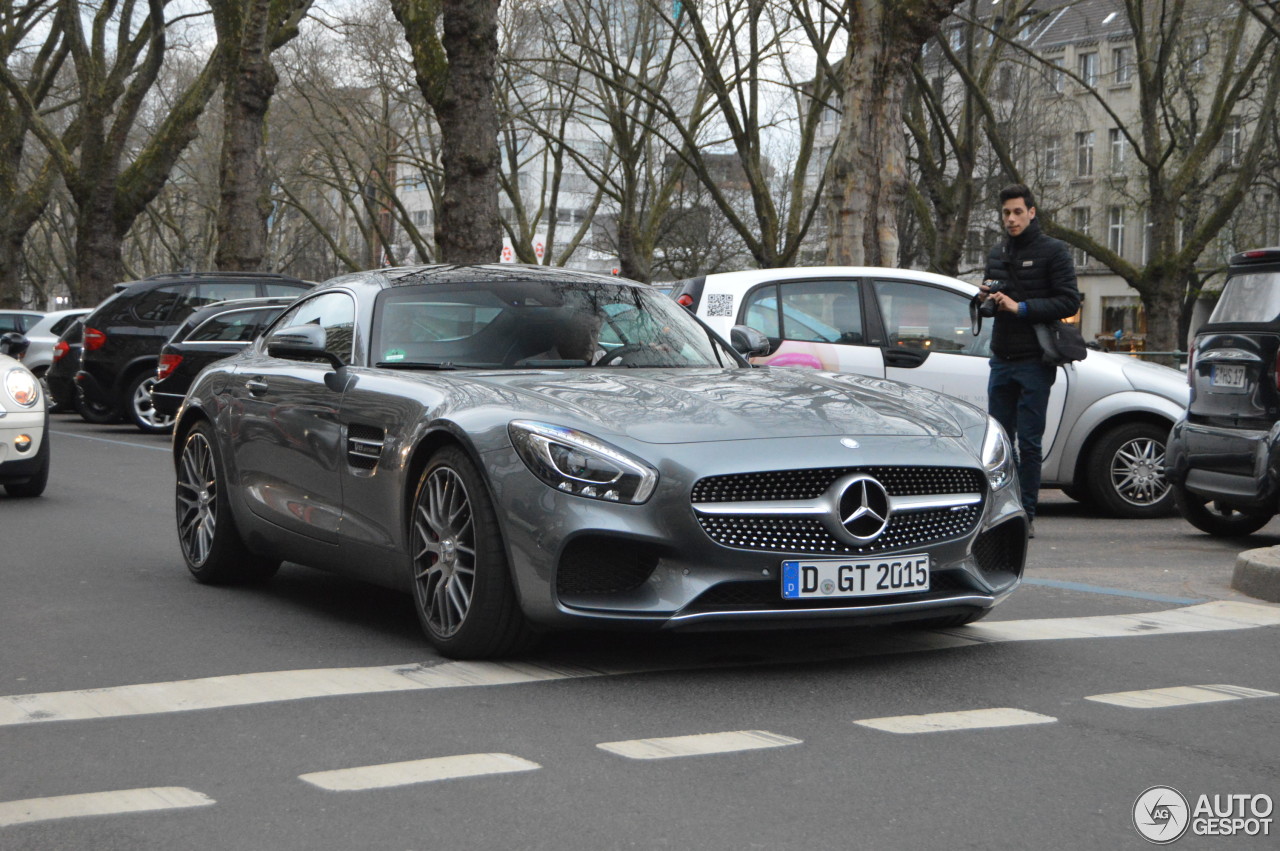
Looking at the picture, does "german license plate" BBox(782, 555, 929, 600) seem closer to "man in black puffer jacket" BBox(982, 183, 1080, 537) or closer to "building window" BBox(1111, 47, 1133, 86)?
"man in black puffer jacket" BBox(982, 183, 1080, 537)

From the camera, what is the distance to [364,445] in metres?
6.50

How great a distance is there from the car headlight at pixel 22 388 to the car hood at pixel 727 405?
6.98 metres

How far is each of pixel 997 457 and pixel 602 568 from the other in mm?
1617

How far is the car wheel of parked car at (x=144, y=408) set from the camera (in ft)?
69.5

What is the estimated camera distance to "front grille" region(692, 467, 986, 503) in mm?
5426

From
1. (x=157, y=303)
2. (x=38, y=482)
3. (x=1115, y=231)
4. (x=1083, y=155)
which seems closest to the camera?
(x=38, y=482)

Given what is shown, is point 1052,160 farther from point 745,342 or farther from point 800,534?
point 800,534

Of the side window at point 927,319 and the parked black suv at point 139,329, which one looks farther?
the parked black suv at point 139,329

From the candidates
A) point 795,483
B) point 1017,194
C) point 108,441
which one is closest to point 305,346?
point 795,483

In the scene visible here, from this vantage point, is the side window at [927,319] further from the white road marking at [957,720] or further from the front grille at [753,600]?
the white road marking at [957,720]

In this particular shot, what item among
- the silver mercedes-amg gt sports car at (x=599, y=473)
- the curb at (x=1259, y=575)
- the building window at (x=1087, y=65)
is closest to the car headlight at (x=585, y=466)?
the silver mercedes-amg gt sports car at (x=599, y=473)

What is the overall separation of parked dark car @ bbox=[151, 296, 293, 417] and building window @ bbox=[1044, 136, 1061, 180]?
1610 inches

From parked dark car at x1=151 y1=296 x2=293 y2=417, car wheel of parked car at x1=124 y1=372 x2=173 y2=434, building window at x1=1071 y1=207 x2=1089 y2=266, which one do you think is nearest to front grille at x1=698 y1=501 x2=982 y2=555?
parked dark car at x1=151 y1=296 x2=293 y2=417

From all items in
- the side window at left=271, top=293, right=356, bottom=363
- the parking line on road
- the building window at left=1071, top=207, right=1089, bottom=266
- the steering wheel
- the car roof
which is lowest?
the parking line on road
